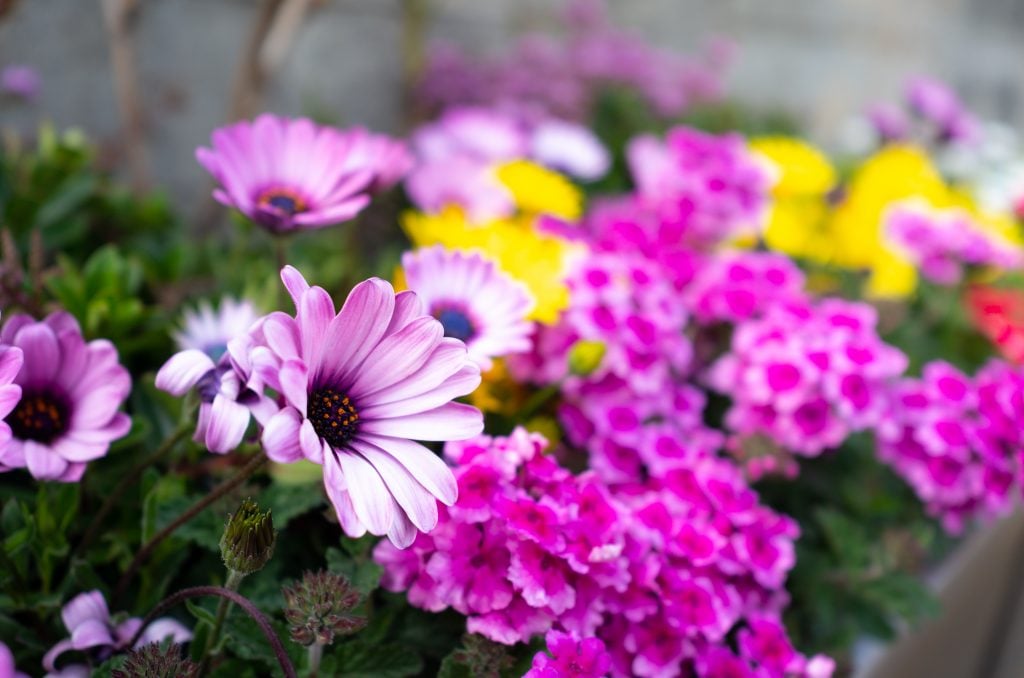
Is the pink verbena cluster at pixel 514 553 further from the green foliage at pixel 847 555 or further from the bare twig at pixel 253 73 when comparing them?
the bare twig at pixel 253 73

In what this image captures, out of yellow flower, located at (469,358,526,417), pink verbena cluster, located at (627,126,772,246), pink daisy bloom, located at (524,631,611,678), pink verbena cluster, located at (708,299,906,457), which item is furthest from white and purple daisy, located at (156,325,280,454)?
pink verbena cluster, located at (627,126,772,246)

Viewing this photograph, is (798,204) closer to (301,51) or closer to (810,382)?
(810,382)

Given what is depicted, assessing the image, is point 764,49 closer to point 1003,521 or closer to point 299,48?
point 299,48

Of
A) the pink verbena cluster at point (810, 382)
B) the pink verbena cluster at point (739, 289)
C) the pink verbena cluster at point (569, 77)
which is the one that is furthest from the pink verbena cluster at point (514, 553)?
the pink verbena cluster at point (569, 77)

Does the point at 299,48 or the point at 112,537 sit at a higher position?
the point at 112,537

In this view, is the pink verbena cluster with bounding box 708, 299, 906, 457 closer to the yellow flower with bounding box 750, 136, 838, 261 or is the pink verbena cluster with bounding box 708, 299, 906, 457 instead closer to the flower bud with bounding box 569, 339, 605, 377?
the flower bud with bounding box 569, 339, 605, 377

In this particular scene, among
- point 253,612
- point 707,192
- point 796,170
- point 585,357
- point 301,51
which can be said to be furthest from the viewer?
point 301,51

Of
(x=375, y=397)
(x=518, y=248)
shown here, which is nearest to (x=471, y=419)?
(x=375, y=397)

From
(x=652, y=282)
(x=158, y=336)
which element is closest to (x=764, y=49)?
(x=652, y=282)
